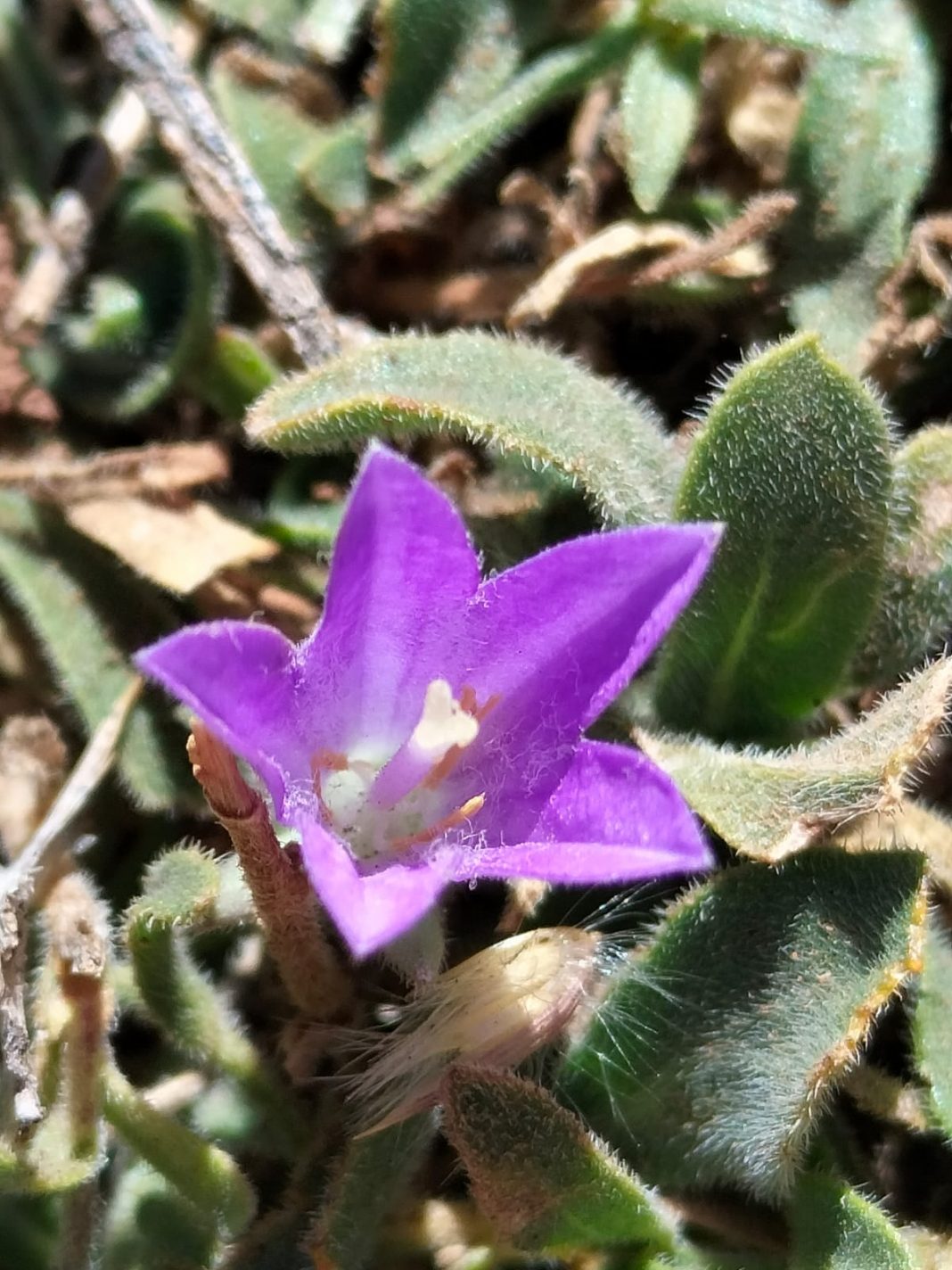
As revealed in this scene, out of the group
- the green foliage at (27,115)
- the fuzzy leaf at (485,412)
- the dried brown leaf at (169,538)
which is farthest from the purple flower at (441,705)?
the green foliage at (27,115)

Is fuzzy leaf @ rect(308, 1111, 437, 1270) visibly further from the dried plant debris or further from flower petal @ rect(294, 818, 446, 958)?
flower petal @ rect(294, 818, 446, 958)

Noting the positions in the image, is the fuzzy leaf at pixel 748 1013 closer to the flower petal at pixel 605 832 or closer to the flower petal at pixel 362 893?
the flower petal at pixel 605 832

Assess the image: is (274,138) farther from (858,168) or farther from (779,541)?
(779,541)

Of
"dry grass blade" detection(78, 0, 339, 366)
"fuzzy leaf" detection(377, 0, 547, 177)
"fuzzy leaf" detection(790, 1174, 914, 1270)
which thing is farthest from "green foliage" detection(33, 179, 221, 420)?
"fuzzy leaf" detection(790, 1174, 914, 1270)

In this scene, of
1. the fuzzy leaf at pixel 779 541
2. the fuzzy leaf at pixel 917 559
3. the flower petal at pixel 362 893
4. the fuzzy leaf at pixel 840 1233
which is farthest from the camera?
the fuzzy leaf at pixel 917 559

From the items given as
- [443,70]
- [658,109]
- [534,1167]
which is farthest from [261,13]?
[534,1167]

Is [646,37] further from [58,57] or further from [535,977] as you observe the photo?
[535,977]

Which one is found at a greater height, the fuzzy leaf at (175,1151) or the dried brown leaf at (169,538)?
the dried brown leaf at (169,538)
